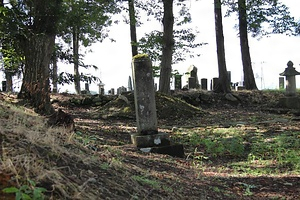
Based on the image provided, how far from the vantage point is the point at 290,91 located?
1507 centimetres

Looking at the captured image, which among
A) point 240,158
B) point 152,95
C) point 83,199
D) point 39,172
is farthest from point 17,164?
point 240,158

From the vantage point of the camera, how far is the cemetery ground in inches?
103

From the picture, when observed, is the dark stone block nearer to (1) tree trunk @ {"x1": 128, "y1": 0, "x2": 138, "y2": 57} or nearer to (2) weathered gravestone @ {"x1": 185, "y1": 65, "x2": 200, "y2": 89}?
(1) tree trunk @ {"x1": 128, "y1": 0, "x2": 138, "y2": 57}

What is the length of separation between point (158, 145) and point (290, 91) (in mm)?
10554

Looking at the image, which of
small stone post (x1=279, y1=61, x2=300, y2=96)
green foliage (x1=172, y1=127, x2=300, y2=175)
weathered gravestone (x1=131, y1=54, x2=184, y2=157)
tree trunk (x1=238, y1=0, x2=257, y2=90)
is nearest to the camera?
green foliage (x1=172, y1=127, x2=300, y2=175)

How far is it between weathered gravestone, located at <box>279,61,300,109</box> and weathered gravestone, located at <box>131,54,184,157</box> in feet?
32.1

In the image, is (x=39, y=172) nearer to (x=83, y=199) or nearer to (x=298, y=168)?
(x=83, y=199)

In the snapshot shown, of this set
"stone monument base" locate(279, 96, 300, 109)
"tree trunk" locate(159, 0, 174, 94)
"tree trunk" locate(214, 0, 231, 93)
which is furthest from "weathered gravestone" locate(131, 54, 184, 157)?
"tree trunk" locate(214, 0, 231, 93)

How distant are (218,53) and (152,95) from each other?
35.7ft

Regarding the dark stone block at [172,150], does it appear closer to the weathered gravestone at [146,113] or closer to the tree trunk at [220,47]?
the weathered gravestone at [146,113]

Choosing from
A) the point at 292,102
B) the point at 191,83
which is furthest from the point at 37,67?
the point at 292,102

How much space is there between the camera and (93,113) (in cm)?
1183

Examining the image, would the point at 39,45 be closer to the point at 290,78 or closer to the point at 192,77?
the point at 192,77

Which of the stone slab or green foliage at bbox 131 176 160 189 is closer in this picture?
green foliage at bbox 131 176 160 189
